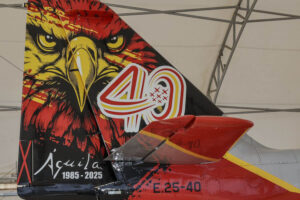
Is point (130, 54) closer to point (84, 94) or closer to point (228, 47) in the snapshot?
point (84, 94)

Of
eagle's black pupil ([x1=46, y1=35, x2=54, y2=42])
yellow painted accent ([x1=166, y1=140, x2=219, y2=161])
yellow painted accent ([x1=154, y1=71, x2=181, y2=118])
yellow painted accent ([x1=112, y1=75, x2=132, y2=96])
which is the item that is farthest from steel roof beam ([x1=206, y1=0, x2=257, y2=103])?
yellow painted accent ([x1=166, y1=140, x2=219, y2=161])

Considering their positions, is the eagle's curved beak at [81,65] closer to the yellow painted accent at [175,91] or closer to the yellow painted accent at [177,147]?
the yellow painted accent at [175,91]

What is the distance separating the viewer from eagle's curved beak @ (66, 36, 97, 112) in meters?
3.96

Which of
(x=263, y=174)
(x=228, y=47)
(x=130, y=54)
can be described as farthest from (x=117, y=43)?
(x=228, y=47)

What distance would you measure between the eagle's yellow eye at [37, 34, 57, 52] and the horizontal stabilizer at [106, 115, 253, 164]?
1.19m

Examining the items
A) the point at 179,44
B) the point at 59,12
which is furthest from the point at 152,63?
the point at 179,44

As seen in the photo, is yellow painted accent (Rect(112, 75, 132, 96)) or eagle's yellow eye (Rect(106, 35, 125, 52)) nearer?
yellow painted accent (Rect(112, 75, 132, 96))

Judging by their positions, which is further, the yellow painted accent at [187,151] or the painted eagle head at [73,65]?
the painted eagle head at [73,65]

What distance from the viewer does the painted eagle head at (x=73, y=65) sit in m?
3.84

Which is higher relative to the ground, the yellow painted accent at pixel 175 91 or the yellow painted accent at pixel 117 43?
the yellow painted accent at pixel 117 43

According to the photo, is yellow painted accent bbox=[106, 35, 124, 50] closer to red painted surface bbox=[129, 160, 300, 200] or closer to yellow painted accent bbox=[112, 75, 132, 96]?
yellow painted accent bbox=[112, 75, 132, 96]

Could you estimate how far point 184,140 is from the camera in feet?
10.1

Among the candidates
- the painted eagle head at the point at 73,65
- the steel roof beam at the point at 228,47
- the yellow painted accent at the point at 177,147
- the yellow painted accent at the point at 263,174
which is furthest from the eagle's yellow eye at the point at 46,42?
the steel roof beam at the point at 228,47

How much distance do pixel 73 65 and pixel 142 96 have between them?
2.34 ft
